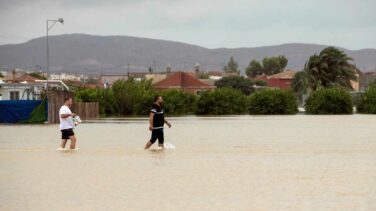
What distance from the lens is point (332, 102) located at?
8569cm

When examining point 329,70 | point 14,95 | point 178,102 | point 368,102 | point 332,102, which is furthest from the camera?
point 329,70

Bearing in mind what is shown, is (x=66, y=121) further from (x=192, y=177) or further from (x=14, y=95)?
(x=14, y=95)

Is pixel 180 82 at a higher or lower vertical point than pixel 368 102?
higher

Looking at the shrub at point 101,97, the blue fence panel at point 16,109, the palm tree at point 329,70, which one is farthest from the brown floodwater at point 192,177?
the palm tree at point 329,70

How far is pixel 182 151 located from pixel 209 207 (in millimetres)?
13556

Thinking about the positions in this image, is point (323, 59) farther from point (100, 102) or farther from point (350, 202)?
point (350, 202)

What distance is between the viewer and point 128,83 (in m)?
83.4

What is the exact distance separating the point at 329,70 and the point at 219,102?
1254 inches

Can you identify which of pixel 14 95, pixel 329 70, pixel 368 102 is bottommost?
pixel 368 102

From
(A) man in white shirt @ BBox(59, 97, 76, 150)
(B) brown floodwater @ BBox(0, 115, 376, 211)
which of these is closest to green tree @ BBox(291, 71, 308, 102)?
(B) brown floodwater @ BBox(0, 115, 376, 211)

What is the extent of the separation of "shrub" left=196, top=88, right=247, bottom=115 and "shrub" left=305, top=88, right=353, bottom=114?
294 inches

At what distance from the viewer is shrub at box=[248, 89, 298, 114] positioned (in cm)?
8638

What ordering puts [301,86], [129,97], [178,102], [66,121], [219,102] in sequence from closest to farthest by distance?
[66,121]
[129,97]
[178,102]
[219,102]
[301,86]

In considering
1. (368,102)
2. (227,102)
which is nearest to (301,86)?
(368,102)
